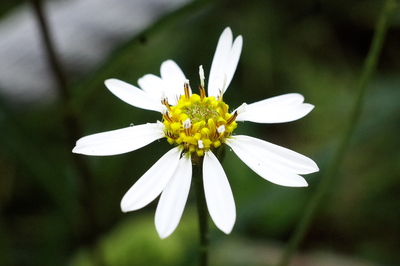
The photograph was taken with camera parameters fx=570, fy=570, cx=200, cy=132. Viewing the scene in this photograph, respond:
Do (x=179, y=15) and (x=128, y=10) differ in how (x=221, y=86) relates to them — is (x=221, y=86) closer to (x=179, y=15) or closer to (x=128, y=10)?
(x=179, y=15)

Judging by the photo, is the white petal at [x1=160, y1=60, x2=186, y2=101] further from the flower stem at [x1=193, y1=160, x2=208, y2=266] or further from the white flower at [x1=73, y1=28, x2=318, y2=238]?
the flower stem at [x1=193, y1=160, x2=208, y2=266]

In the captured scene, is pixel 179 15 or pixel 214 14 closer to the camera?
pixel 179 15

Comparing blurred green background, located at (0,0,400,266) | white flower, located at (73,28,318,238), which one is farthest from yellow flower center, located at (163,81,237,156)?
blurred green background, located at (0,0,400,266)

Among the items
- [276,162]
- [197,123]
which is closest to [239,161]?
[197,123]

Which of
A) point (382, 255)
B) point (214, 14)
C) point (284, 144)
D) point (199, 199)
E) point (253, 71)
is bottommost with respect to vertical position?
point (199, 199)

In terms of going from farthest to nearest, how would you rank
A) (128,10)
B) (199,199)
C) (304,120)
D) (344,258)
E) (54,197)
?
1. (128,10)
2. (304,120)
3. (344,258)
4. (54,197)
5. (199,199)

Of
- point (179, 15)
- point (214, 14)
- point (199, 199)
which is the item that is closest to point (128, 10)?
point (214, 14)

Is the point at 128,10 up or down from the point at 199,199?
up

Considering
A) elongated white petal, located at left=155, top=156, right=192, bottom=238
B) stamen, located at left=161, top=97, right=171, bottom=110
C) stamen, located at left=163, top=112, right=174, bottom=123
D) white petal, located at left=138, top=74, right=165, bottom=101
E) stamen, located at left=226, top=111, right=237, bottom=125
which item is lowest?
elongated white petal, located at left=155, top=156, right=192, bottom=238
